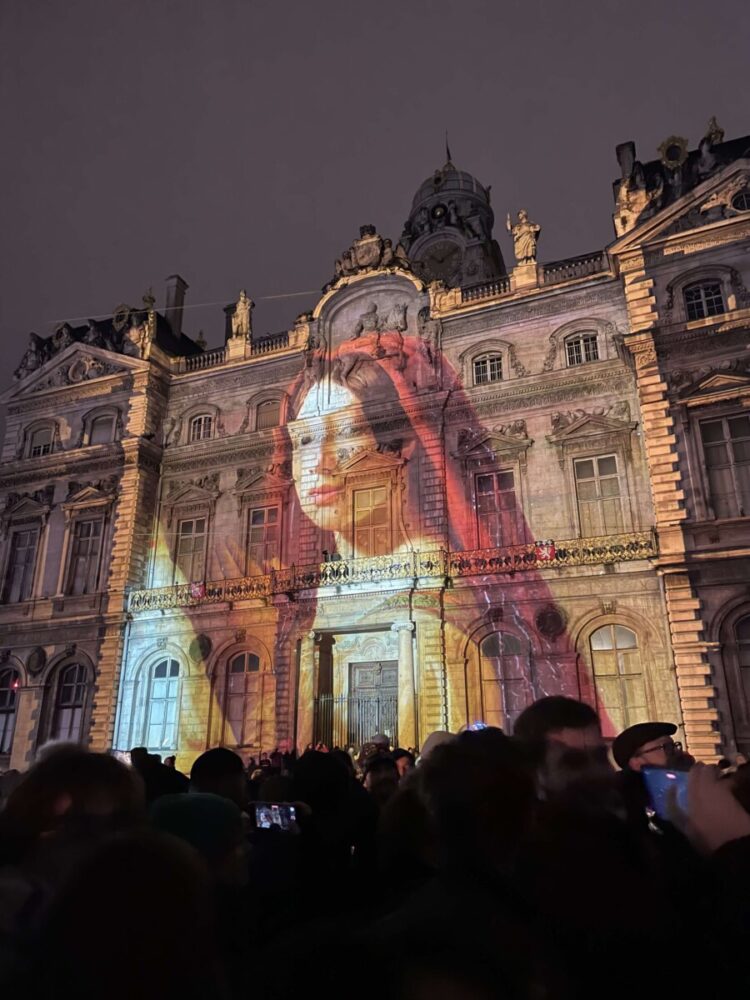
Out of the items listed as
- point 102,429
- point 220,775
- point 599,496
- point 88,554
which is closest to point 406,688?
point 599,496

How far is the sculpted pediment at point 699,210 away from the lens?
20.9 m

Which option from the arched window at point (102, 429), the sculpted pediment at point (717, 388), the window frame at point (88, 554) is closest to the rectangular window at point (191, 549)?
the window frame at point (88, 554)

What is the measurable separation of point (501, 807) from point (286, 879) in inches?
77.3

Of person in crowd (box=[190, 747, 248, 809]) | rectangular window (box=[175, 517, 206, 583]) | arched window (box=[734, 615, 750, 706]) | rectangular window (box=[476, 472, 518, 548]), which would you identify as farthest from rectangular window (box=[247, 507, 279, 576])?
person in crowd (box=[190, 747, 248, 809])

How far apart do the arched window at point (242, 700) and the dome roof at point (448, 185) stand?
37069mm

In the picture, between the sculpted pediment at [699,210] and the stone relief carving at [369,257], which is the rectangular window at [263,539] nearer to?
the stone relief carving at [369,257]

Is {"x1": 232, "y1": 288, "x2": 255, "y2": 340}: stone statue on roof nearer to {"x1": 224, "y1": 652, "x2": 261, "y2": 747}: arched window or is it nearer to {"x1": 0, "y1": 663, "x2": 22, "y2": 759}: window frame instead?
{"x1": 224, "y1": 652, "x2": 261, "y2": 747}: arched window

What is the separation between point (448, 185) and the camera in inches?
1884

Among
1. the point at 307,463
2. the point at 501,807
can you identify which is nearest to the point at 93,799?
the point at 501,807

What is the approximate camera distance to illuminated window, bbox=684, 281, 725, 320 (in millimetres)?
20688

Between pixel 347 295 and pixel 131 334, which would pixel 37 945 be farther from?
pixel 131 334

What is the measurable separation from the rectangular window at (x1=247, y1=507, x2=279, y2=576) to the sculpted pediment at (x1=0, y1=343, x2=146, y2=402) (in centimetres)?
1048

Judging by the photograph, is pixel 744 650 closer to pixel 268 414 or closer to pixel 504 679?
pixel 504 679

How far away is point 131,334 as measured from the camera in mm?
30062
